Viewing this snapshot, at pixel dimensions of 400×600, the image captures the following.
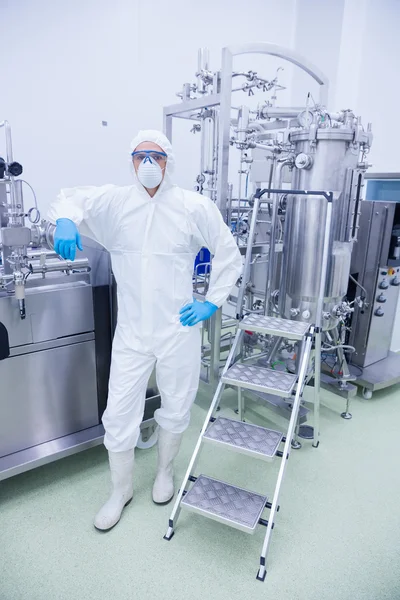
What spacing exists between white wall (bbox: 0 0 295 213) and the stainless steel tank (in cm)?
145

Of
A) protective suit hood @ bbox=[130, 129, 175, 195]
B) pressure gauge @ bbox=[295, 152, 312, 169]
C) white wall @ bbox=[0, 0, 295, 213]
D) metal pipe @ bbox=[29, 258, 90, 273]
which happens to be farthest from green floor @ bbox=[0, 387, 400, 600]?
white wall @ bbox=[0, 0, 295, 213]

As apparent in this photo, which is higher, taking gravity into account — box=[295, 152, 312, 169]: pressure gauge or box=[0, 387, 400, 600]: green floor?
box=[295, 152, 312, 169]: pressure gauge

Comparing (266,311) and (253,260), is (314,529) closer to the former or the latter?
(266,311)

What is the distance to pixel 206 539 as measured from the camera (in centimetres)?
153

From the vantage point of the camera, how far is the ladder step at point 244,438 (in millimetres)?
1521

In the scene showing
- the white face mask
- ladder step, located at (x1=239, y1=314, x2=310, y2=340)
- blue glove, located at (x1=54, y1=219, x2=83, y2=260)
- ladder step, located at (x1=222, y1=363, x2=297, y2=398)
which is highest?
the white face mask

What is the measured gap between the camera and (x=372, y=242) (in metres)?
2.63

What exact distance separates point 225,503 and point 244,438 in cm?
24

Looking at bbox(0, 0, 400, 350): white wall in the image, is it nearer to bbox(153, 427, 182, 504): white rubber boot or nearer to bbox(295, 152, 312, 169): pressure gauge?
bbox(295, 152, 312, 169): pressure gauge

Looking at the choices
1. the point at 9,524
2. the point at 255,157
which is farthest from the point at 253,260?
the point at 9,524

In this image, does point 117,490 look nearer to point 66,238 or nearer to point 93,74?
point 66,238

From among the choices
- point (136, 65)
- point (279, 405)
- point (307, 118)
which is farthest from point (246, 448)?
point (136, 65)

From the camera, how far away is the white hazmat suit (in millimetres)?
1495

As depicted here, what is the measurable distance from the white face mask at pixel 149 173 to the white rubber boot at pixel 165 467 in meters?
0.98
